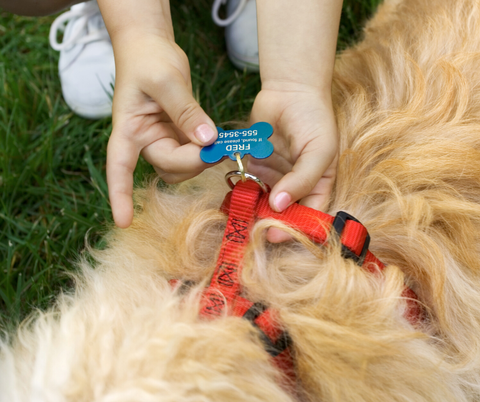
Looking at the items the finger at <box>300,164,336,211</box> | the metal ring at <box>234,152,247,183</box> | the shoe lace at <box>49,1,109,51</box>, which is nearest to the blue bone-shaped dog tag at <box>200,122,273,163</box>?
the metal ring at <box>234,152,247,183</box>

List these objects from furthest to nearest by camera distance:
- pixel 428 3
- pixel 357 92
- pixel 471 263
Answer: pixel 428 3, pixel 357 92, pixel 471 263

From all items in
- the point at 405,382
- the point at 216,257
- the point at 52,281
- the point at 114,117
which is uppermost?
the point at 114,117

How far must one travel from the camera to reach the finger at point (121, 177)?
72 cm

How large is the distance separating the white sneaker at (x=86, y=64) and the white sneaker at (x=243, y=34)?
425 mm

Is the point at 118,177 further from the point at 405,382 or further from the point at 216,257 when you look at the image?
the point at 405,382

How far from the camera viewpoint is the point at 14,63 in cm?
164

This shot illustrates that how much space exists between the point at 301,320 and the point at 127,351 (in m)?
0.22

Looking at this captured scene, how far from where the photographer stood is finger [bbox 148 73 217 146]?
78 centimetres

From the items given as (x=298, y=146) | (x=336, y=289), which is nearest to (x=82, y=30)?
(x=298, y=146)

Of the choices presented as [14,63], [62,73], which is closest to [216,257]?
[62,73]

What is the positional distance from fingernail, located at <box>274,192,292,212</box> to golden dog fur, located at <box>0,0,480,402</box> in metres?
0.05

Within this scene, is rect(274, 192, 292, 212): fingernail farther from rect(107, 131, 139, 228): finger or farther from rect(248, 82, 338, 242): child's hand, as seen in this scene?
rect(107, 131, 139, 228): finger

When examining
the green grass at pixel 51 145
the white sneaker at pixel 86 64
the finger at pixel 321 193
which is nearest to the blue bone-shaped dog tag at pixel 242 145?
the finger at pixel 321 193

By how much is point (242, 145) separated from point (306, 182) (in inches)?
4.9
